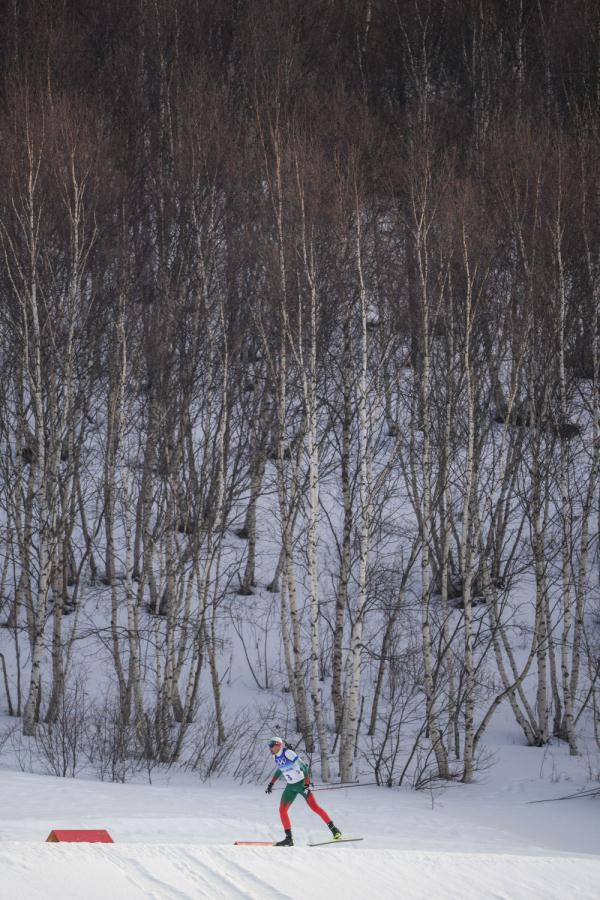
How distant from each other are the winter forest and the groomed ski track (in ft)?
13.3

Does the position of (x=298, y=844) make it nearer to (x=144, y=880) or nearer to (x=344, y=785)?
(x=144, y=880)

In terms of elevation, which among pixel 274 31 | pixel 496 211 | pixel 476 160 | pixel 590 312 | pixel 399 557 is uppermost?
pixel 274 31

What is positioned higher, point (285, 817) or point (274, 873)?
point (285, 817)

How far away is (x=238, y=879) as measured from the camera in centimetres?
745

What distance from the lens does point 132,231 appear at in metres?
17.7

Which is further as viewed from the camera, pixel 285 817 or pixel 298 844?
pixel 298 844

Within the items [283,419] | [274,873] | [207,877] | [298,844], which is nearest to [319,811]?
[298,844]

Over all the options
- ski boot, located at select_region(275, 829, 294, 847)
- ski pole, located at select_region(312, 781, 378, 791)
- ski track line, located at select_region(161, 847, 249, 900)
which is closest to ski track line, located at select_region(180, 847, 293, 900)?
ski track line, located at select_region(161, 847, 249, 900)

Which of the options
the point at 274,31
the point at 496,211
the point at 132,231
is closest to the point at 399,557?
the point at 496,211

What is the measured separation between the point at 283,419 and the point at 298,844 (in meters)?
6.53

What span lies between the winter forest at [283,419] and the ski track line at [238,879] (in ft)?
14.7

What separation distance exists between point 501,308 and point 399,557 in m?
6.36

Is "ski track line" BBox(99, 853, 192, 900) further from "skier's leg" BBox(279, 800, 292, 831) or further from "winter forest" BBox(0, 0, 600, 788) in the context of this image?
"winter forest" BBox(0, 0, 600, 788)

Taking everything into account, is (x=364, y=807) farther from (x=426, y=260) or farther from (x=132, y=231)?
(x=132, y=231)
